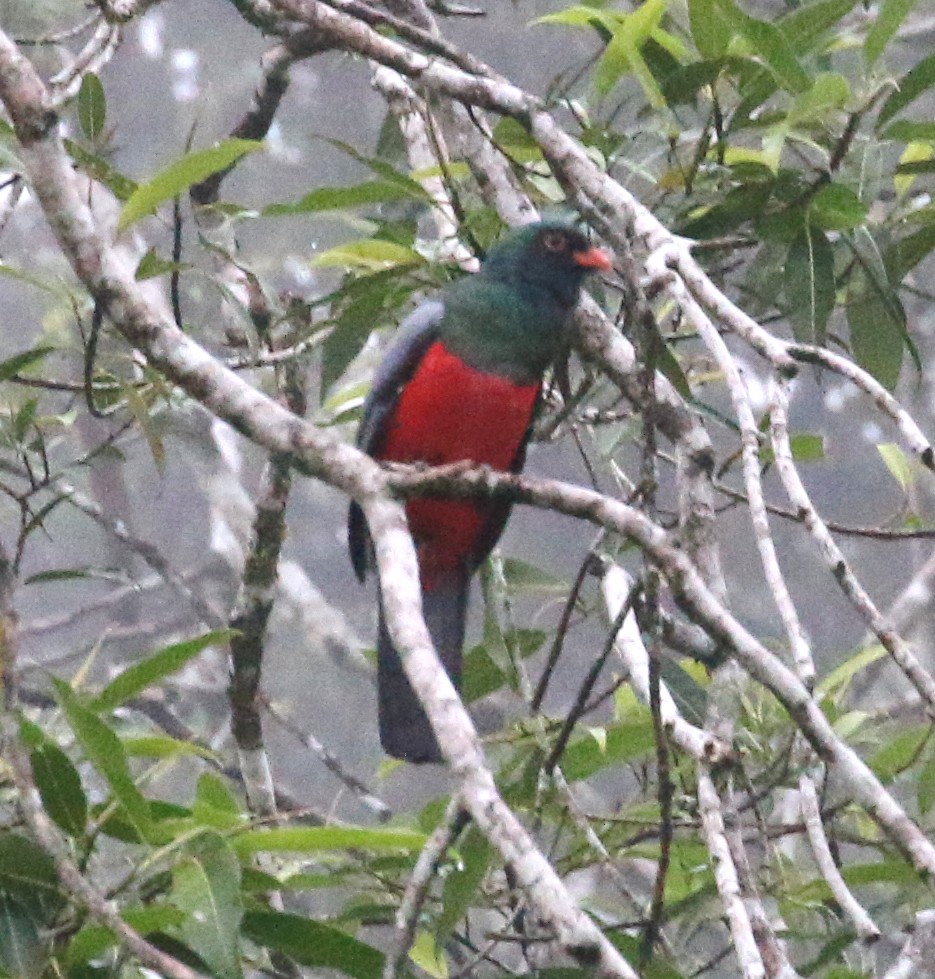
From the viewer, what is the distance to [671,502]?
6195 millimetres

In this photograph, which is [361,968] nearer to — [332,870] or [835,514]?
[332,870]

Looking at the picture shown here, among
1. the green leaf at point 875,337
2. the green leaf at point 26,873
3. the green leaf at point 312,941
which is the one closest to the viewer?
the green leaf at point 26,873

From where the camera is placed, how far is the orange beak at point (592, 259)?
3.27 m

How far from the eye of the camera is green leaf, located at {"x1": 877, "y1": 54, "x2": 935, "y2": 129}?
242 centimetres

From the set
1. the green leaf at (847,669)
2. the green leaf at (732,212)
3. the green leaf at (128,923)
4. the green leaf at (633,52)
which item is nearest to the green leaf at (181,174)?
the green leaf at (633,52)

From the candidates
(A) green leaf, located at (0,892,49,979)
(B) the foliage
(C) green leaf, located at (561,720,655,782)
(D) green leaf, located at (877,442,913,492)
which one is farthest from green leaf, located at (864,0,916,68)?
(A) green leaf, located at (0,892,49,979)

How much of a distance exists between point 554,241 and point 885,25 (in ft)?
3.26

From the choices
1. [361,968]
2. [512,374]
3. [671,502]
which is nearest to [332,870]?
[361,968]

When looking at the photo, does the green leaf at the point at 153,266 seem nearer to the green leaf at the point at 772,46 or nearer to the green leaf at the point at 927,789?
the green leaf at the point at 772,46

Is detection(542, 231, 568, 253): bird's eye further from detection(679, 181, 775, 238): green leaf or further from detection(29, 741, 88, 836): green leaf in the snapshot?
detection(29, 741, 88, 836): green leaf

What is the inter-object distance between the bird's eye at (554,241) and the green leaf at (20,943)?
1834 millimetres

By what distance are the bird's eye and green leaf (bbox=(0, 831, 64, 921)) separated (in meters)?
1.79

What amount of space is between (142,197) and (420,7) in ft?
3.92

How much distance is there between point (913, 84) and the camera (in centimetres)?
243
